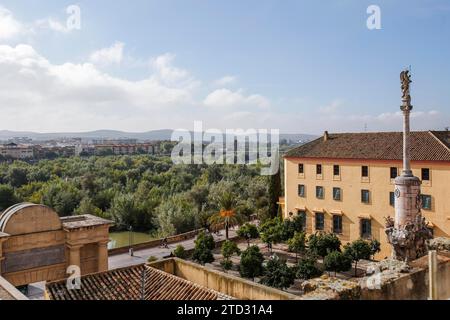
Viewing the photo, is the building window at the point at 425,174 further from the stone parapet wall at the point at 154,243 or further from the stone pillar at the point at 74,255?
the stone pillar at the point at 74,255

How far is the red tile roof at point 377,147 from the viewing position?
24.4 metres

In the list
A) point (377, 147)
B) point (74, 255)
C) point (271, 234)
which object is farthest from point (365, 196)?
point (74, 255)

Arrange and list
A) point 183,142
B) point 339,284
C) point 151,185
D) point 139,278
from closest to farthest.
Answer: point 339,284 < point 139,278 < point 151,185 < point 183,142

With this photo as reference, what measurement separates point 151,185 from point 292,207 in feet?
82.1

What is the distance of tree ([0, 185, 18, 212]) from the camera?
1585 inches

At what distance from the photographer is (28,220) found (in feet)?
38.8

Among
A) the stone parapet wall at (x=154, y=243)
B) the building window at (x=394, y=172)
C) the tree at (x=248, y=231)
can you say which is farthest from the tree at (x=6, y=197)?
the building window at (x=394, y=172)

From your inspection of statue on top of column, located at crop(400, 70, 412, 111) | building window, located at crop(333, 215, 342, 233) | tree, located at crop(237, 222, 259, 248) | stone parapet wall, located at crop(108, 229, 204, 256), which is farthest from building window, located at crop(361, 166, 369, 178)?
stone parapet wall, located at crop(108, 229, 204, 256)

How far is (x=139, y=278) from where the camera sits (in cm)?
1102

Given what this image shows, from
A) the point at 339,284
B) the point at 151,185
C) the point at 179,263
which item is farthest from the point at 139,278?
the point at 151,185

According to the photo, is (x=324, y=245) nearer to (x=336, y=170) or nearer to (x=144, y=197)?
(x=336, y=170)

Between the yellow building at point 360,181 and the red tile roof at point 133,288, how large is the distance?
18904 mm

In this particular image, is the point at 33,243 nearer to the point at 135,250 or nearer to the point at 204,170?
the point at 135,250

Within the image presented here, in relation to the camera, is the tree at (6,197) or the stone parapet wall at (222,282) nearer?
the stone parapet wall at (222,282)
